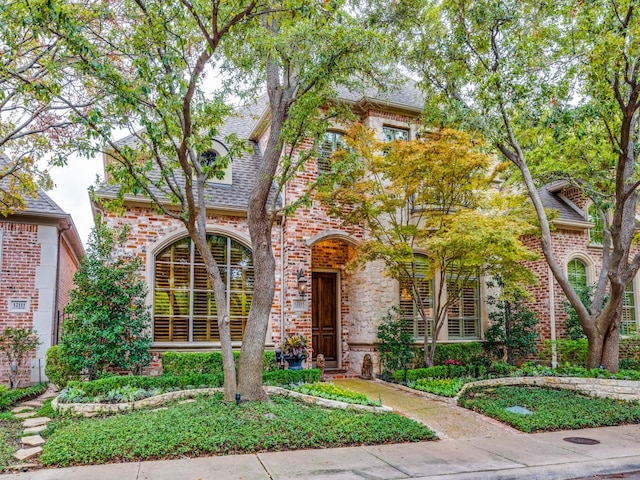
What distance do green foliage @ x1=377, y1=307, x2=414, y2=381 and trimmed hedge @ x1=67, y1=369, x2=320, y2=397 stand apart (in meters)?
2.24

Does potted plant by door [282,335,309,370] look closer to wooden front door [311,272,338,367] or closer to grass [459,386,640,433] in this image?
wooden front door [311,272,338,367]

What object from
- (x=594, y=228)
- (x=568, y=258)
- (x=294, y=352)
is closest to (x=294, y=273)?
(x=294, y=352)

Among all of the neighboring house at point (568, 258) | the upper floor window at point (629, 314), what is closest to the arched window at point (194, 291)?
the neighboring house at point (568, 258)

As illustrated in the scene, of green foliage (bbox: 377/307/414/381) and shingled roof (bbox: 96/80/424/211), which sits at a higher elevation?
shingled roof (bbox: 96/80/424/211)

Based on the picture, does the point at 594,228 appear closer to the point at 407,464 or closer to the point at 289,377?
the point at 289,377

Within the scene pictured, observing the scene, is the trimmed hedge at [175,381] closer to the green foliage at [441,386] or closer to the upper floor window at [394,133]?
the green foliage at [441,386]

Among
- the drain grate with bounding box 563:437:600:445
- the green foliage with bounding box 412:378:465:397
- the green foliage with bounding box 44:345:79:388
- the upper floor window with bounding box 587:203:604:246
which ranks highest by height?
the upper floor window with bounding box 587:203:604:246

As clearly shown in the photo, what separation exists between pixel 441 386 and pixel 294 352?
2991 millimetres

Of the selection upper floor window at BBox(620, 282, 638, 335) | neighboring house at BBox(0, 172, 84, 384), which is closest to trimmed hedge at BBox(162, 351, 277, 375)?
neighboring house at BBox(0, 172, 84, 384)

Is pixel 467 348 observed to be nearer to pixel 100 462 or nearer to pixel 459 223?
pixel 459 223

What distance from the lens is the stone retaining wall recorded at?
28.4 ft

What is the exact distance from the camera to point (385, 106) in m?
12.2

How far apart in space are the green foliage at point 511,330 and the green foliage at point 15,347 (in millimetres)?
10743

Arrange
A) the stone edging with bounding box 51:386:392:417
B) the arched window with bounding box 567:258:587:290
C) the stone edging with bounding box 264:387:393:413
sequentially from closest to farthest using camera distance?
the stone edging with bounding box 51:386:392:417
the stone edging with bounding box 264:387:393:413
the arched window with bounding box 567:258:587:290
